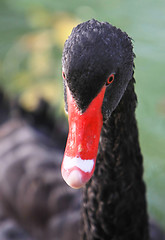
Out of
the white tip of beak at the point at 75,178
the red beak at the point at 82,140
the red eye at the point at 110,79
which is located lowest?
the white tip of beak at the point at 75,178

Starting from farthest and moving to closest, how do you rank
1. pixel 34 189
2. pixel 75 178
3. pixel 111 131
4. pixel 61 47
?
1. pixel 61 47
2. pixel 34 189
3. pixel 111 131
4. pixel 75 178

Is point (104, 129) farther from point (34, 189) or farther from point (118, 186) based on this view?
point (34, 189)

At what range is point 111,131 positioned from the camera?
1046mm

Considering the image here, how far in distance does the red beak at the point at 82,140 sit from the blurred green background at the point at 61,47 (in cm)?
131

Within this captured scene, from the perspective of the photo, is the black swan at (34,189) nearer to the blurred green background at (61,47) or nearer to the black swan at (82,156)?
the black swan at (82,156)

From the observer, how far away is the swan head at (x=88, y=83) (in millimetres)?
823

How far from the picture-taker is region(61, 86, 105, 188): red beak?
81 centimetres

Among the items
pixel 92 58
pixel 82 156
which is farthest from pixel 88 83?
pixel 82 156

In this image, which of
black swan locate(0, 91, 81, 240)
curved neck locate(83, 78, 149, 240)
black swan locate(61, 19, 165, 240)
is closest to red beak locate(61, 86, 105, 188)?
black swan locate(61, 19, 165, 240)

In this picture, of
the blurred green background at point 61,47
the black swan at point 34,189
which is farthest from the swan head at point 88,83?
the blurred green background at point 61,47

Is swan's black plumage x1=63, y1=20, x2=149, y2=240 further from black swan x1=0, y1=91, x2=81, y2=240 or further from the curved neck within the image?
black swan x1=0, y1=91, x2=81, y2=240

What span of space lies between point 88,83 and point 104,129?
24 cm

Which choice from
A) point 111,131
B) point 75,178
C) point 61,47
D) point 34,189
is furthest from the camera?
point 61,47

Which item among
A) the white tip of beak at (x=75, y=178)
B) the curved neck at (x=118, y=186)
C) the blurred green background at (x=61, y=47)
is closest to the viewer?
the white tip of beak at (x=75, y=178)
